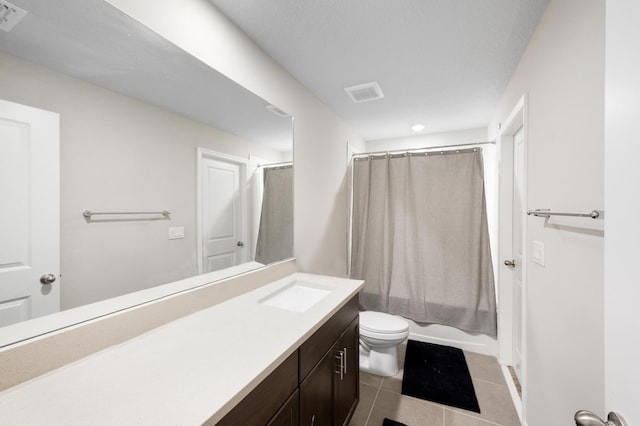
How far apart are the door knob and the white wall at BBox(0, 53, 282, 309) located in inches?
0.9

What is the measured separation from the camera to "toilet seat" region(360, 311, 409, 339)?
6.73 feet

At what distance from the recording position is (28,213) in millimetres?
750

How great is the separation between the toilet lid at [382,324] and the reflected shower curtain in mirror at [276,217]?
89cm

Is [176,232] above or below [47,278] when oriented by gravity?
above

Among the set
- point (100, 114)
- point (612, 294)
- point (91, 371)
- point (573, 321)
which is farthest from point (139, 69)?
point (573, 321)

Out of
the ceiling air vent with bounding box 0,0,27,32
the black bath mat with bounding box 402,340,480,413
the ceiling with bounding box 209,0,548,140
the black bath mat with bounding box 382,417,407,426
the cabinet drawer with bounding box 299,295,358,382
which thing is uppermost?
the ceiling with bounding box 209,0,548,140

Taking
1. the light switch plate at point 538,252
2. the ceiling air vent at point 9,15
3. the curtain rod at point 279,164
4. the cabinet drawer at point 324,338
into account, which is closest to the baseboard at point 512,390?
the light switch plate at point 538,252

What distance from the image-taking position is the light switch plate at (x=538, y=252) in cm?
131

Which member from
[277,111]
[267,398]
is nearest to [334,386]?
[267,398]

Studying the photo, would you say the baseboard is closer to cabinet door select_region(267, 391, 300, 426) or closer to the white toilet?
the white toilet

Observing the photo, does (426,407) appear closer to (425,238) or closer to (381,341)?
(381,341)

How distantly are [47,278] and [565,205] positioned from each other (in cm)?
191

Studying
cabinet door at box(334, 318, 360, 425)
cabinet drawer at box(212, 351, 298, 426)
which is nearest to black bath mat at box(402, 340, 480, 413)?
cabinet door at box(334, 318, 360, 425)

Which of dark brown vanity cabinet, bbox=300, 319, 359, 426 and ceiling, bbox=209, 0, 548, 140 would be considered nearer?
dark brown vanity cabinet, bbox=300, 319, 359, 426
